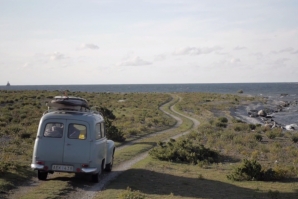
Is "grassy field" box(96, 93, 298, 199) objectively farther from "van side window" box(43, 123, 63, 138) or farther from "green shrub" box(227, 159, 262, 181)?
"van side window" box(43, 123, 63, 138)

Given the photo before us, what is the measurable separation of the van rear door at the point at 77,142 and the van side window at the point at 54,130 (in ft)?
0.72

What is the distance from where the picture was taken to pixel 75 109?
14.4 m

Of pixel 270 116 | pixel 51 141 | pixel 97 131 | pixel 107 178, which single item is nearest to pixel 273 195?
pixel 107 178

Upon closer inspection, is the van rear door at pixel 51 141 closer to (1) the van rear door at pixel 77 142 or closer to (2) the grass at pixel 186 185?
(1) the van rear door at pixel 77 142

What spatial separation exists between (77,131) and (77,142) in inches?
15.4

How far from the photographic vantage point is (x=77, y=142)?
13195 mm

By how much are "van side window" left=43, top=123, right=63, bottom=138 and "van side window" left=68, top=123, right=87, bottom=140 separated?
31cm

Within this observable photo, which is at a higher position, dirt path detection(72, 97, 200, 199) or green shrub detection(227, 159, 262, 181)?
green shrub detection(227, 159, 262, 181)

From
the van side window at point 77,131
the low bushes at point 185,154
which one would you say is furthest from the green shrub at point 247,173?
the van side window at point 77,131

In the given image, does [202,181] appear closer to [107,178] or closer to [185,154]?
[107,178]

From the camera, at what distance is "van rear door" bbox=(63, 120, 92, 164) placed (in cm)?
1305

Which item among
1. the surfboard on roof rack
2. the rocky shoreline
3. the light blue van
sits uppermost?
the surfboard on roof rack

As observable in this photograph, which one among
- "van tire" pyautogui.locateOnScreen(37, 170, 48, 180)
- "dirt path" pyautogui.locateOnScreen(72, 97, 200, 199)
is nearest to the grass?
"dirt path" pyautogui.locateOnScreen(72, 97, 200, 199)

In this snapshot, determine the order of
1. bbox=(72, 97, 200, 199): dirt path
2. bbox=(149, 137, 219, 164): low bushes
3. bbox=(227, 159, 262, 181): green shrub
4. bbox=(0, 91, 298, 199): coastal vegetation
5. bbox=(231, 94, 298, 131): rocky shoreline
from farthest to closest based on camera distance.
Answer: bbox=(231, 94, 298, 131): rocky shoreline, bbox=(149, 137, 219, 164): low bushes, bbox=(227, 159, 262, 181): green shrub, bbox=(0, 91, 298, 199): coastal vegetation, bbox=(72, 97, 200, 199): dirt path
